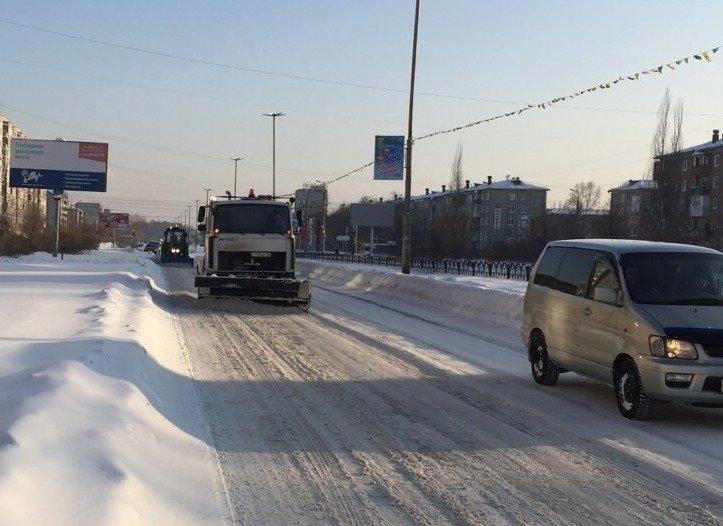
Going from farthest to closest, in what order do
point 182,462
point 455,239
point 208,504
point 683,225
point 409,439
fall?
1. point 455,239
2. point 683,225
3. point 409,439
4. point 182,462
5. point 208,504

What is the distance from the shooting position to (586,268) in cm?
1038

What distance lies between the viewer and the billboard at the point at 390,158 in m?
37.1

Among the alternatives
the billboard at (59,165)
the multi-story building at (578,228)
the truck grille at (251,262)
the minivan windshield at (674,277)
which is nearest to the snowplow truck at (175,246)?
the billboard at (59,165)

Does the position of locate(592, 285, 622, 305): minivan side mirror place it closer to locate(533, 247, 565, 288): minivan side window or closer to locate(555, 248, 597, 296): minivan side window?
locate(555, 248, 597, 296): minivan side window

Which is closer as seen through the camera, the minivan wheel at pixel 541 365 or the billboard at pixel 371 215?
the minivan wheel at pixel 541 365

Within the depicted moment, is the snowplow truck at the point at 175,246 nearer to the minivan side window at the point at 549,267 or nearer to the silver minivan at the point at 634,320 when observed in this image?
the minivan side window at the point at 549,267

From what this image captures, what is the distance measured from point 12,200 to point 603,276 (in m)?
130

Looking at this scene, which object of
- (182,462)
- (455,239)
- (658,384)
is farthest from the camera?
(455,239)

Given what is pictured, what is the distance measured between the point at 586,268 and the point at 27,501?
7269 millimetres

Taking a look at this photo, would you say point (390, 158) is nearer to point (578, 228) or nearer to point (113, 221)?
point (578, 228)

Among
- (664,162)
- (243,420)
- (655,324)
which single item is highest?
(664,162)

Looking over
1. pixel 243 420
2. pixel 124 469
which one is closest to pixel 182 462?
pixel 124 469

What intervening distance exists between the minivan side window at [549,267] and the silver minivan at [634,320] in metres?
0.02

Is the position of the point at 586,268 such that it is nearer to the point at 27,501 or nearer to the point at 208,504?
the point at 208,504
